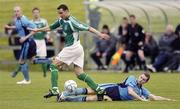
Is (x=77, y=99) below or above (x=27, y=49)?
above

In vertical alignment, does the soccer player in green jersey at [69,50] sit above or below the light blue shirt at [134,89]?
above

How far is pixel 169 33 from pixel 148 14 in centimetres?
207

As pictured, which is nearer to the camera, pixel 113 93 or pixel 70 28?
pixel 113 93

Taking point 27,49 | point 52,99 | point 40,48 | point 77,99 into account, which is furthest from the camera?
point 40,48

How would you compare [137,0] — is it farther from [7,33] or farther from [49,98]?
[49,98]

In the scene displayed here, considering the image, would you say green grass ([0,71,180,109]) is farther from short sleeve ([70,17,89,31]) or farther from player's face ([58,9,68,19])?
player's face ([58,9,68,19])

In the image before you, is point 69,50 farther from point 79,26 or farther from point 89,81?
point 89,81

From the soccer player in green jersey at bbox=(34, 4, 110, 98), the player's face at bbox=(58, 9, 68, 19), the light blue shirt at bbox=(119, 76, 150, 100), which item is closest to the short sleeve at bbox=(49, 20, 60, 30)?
the soccer player in green jersey at bbox=(34, 4, 110, 98)

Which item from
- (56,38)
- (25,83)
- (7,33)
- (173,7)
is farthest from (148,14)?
(25,83)

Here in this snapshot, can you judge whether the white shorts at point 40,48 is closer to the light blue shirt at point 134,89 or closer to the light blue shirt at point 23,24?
the light blue shirt at point 23,24

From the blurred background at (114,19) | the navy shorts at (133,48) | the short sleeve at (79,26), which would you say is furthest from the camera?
the blurred background at (114,19)

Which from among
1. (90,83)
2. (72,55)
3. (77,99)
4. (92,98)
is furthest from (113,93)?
(72,55)

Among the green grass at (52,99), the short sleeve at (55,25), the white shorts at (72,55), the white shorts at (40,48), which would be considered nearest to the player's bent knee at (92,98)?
the green grass at (52,99)

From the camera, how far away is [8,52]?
3622cm
